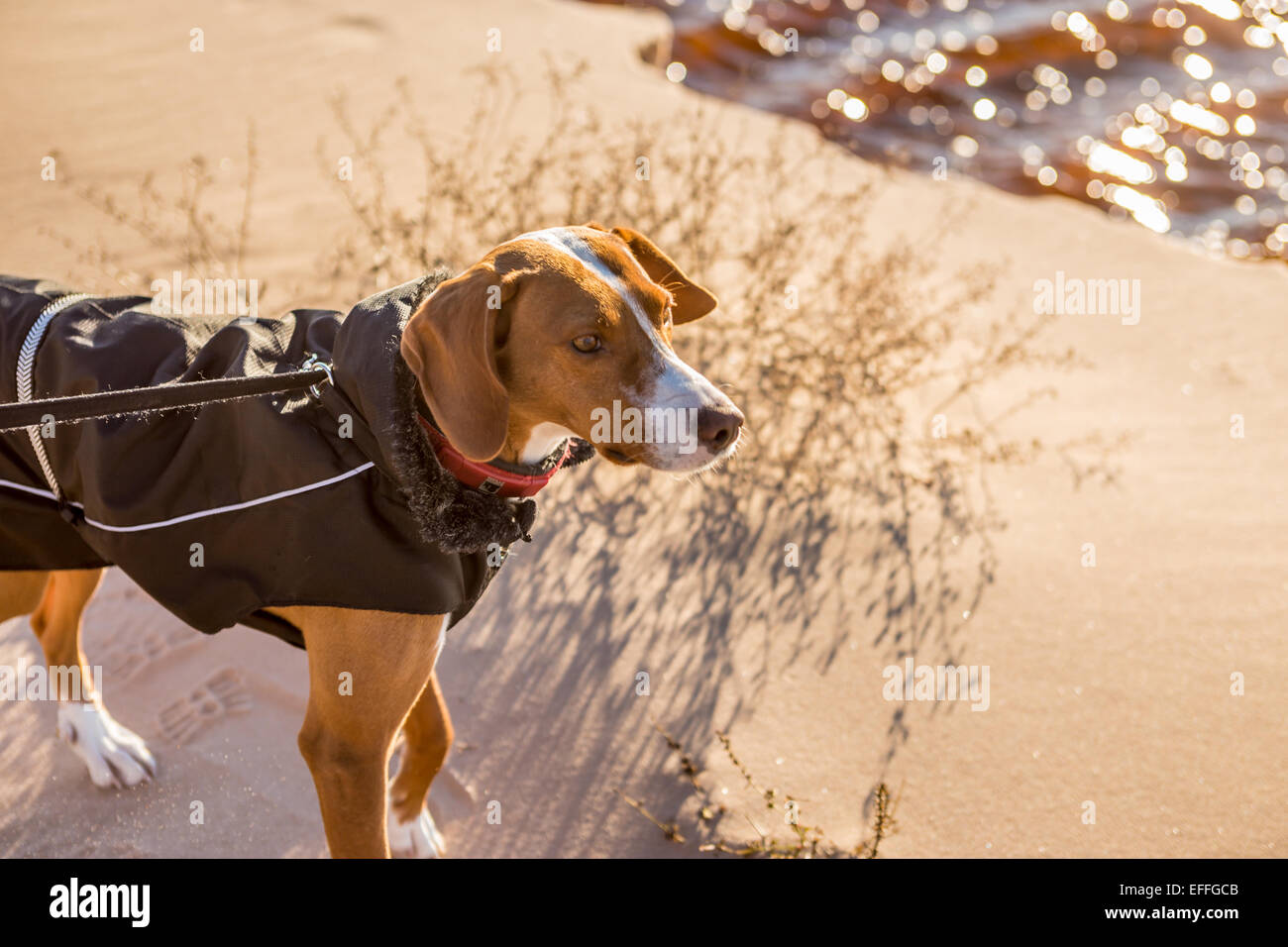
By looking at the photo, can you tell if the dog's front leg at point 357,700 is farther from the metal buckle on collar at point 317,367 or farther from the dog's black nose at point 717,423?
the dog's black nose at point 717,423

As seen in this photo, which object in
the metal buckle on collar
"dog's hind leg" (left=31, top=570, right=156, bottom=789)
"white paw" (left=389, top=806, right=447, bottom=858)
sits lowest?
"white paw" (left=389, top=806, right=447, bottom=858)

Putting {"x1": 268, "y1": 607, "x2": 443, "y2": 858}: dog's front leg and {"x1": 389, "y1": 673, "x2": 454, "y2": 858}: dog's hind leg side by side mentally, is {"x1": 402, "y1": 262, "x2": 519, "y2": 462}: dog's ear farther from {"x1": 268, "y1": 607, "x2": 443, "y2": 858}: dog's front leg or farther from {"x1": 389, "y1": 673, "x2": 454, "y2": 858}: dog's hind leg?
{"x1": 389, "y1": 673, "x2": 454, "y2": 858}: dog's hind leg

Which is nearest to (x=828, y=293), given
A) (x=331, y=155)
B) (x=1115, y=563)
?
(x=1115, y=563)

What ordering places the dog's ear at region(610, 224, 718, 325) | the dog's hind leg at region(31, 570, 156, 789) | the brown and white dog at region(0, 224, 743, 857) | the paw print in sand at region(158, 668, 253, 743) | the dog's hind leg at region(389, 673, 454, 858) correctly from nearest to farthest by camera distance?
the brown and white dog at region(0, 224, 743, 857) → the dog's ear at region(610, 224, 718, 325) → the dog's hind leg at region(389, 673, 454, 858) → the dog's hind leg at region(31, 570, 156, 789) → the paw print in sand at region(158, 668, 253, 743)

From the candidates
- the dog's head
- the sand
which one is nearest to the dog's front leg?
the dog's head

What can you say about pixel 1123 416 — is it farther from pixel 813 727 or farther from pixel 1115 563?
pixel 813 727

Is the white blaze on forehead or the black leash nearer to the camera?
the black leash

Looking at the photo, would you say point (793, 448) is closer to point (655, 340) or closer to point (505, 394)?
point (655, 340)

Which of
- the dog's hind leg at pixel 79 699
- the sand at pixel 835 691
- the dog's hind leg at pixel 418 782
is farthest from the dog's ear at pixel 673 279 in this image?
the dog's hind leg at pixel 79 699

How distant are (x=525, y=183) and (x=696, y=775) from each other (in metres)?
3.35

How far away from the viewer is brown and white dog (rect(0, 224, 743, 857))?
2.48 metres

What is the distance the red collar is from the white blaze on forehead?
0.49m

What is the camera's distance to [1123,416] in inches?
238

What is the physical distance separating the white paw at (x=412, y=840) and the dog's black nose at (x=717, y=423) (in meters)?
1.81
